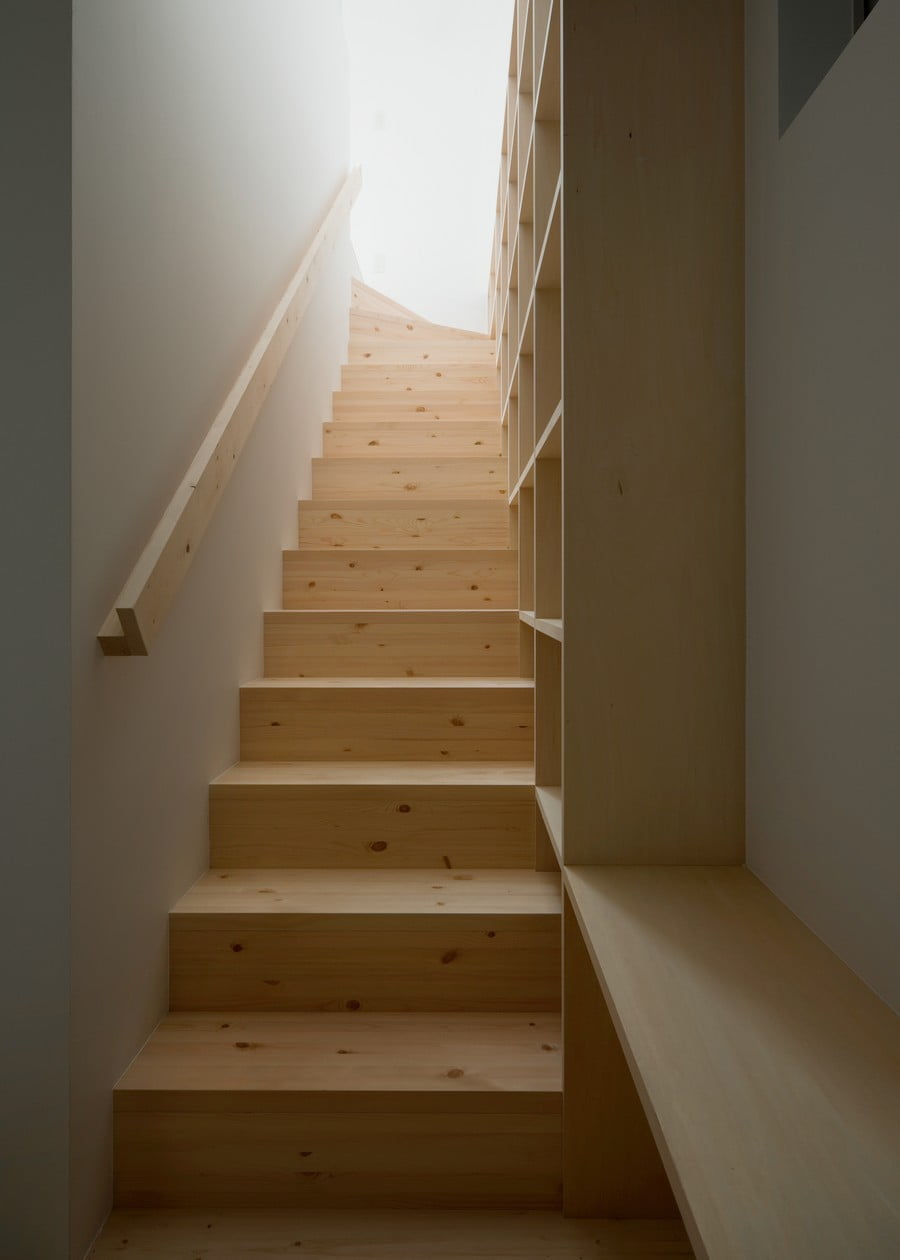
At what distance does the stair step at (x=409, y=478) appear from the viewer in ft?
10.2

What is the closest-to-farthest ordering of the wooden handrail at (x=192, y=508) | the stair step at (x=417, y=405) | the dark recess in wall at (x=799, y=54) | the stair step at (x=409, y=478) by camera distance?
the dark recess in wall at (x=799, y=54)
the wooden handrail at (x=192, y=508)
the stair step at (x=409, y=478)
the stair step at (x=417, y=405)

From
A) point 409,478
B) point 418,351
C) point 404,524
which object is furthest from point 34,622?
point 418,351

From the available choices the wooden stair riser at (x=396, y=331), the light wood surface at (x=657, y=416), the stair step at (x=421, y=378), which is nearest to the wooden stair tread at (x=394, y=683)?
the light wood surface at (x=657, y=416)

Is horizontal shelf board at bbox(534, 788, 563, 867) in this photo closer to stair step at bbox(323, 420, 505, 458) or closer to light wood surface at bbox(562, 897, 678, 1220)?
light wood surface at bbox(562, 897, 678, 1220)

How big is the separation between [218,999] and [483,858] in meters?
0.61

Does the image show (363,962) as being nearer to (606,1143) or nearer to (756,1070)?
(606,1143)

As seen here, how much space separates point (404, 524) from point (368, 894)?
1490mm

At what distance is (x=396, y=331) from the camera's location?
4.53 meters

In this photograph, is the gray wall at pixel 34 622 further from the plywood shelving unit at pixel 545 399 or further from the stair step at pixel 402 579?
the stair step at pixel 402 579

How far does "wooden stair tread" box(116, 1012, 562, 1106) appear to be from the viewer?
4.51 ft

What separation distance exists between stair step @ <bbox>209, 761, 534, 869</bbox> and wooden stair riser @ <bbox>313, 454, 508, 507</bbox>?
139cm

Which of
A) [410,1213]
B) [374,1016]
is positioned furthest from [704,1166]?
[374,1016]

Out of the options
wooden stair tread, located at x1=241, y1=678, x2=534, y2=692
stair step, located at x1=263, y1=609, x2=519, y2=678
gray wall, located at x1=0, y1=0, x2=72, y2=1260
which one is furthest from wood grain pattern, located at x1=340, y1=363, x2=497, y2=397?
gray wall, located at x1=0, y1=0, x2=72, y2=1260

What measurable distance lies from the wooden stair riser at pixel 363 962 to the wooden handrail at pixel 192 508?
615 mm
